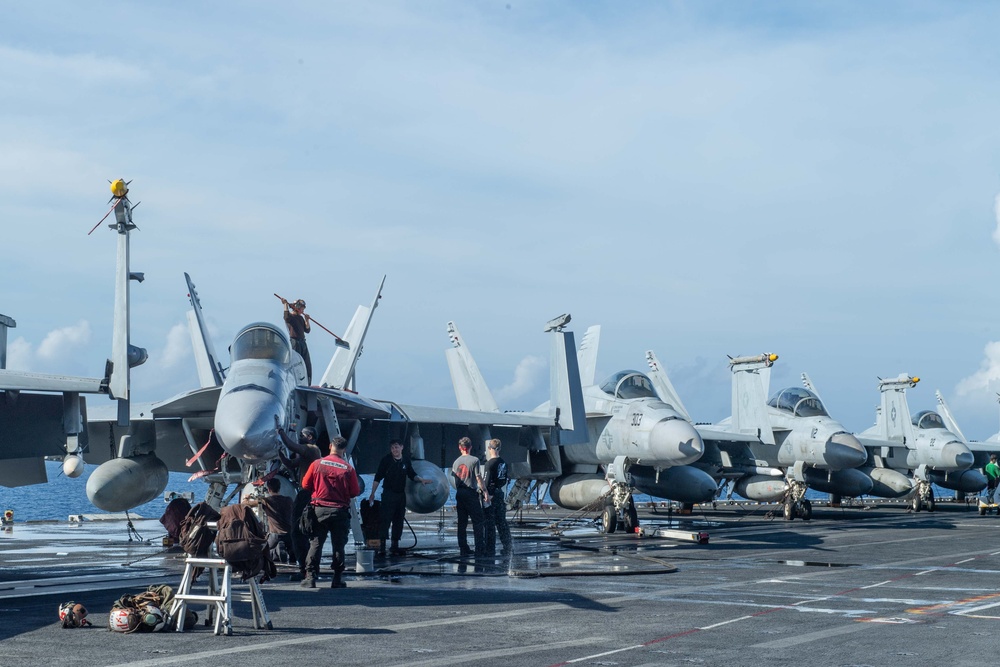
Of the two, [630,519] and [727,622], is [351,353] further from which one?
[727,622]

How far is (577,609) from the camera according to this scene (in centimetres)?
995

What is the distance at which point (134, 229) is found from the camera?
13.9 m

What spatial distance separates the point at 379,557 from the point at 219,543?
7.98m

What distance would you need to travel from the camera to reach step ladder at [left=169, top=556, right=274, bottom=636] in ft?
27.6

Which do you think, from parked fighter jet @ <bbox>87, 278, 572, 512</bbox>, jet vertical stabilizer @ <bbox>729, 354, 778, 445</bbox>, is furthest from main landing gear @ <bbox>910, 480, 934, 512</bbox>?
parked fighter jet @ <bbox>87, 278, 572, 512</bbox>

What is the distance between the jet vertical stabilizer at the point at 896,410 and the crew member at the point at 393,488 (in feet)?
93.9

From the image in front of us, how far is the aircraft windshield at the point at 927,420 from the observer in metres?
41.5

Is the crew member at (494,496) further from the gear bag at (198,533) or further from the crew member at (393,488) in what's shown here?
the gear bag at (198,533)

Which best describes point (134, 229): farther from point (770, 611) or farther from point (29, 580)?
point (770, 611)

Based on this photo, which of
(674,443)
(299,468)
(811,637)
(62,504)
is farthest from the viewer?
(62,504)

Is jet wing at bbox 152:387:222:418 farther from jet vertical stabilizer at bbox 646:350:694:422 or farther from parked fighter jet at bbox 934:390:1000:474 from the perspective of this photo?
parked fighter jet at bbox 934:390:1000:474

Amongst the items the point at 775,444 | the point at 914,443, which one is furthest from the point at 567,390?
the point at 914,443

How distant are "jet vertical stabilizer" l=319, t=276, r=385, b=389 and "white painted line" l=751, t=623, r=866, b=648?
12.7 m

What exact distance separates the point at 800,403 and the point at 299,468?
23.3 meters
